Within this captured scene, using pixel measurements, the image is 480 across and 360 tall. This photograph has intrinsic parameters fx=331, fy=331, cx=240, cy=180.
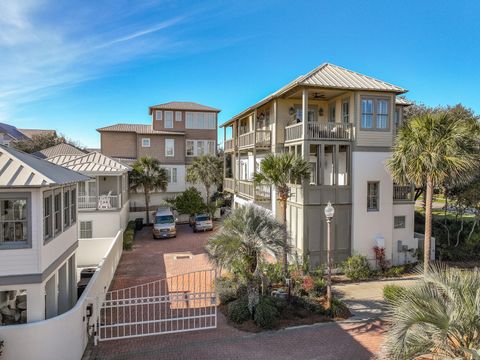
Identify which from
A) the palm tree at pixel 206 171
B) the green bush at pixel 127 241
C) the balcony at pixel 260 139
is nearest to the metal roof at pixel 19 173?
the green bush at pixel 127 241

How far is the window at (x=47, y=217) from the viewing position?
31.4 ft

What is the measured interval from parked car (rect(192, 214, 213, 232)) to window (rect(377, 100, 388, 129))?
16450 millimetres

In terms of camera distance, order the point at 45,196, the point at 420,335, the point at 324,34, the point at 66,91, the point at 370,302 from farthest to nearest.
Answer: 1. the point at 66,91
2. the point at 324,34
3. the point at 370,302
4. the point at 45,196
5. the point at 420,335

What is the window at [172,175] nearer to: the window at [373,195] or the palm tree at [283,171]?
the palm tree at [283,171]

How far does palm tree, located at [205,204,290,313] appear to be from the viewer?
11.3 metres

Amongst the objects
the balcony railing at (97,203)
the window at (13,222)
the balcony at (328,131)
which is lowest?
the balcony railing at (97,203)

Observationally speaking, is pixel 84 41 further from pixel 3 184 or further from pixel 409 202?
pixel 409 202

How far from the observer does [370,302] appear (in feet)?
46.0

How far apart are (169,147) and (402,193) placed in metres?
25.2

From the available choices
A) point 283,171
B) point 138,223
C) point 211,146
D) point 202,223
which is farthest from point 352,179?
point 211,146

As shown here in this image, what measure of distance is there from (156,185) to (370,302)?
73.0ft

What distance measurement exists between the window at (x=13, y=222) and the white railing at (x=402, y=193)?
18.2m

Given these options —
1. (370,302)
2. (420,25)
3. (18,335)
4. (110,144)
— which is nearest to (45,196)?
(18,335)

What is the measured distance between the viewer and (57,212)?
1097cm
